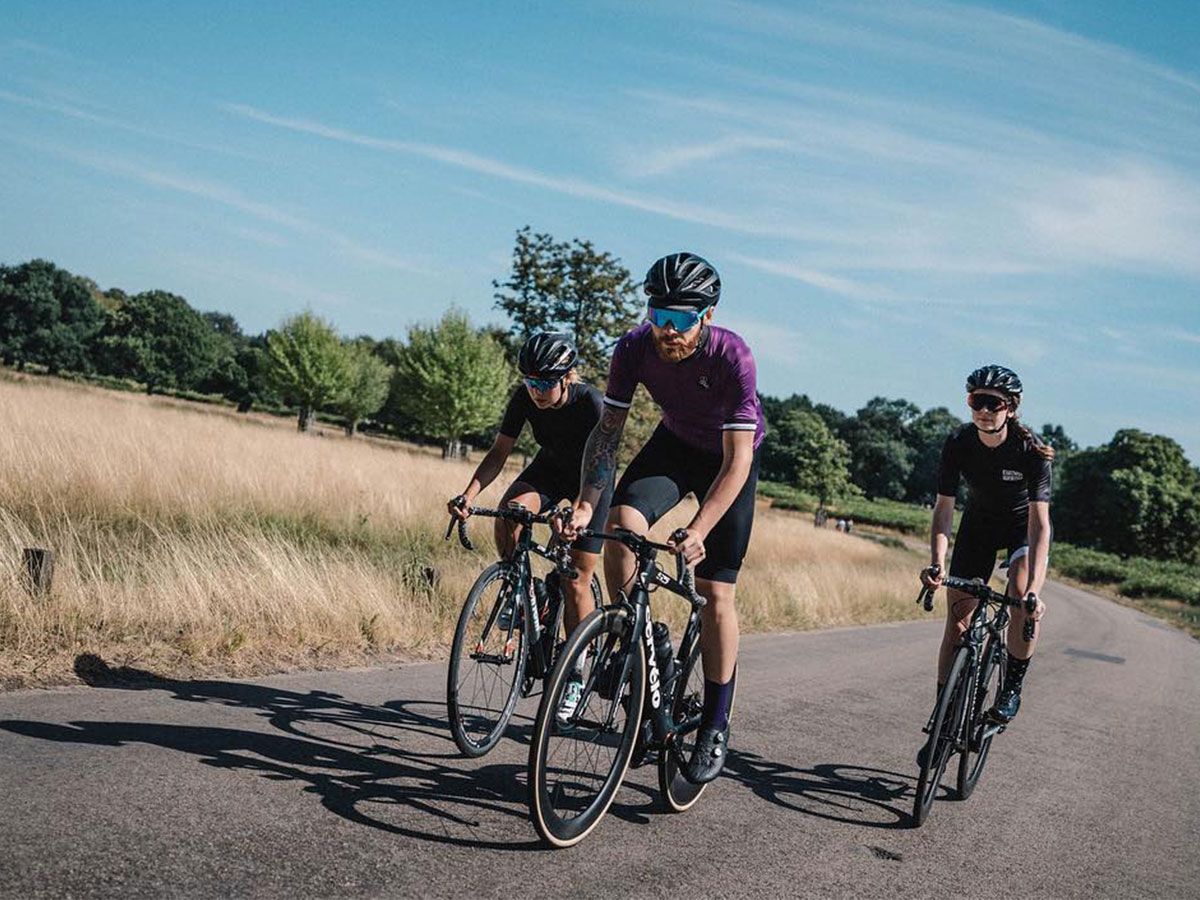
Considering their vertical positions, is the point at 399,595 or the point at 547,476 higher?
the point at 547,476

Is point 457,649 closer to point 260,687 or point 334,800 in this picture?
point 334,800

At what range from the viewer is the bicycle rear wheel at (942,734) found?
460 centimetres

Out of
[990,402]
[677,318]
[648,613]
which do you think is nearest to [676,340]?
[677,318]

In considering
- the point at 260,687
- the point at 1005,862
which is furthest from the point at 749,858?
the point at 260,687

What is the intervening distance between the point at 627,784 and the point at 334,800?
4.84 ft

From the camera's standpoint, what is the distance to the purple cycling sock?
4250 mm

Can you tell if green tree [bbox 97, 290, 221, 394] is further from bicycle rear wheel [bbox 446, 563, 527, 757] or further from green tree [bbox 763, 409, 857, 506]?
bicycle rear wheel [bbox 446, 563, 527, 757]

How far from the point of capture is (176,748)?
405cm

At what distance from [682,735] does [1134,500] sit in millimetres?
93532

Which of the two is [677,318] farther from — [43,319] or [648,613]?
[43,319]

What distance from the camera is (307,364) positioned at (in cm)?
6362

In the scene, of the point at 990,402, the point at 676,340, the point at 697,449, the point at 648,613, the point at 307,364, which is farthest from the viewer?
the point at 307,364

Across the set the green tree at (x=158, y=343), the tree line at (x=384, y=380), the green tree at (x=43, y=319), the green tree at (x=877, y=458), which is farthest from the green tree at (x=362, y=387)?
the green tree at (x=877, y=458)

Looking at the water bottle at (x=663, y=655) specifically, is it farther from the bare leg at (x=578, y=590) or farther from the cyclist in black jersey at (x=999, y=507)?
the cyclist in black jersey at (x=999, y=507)
